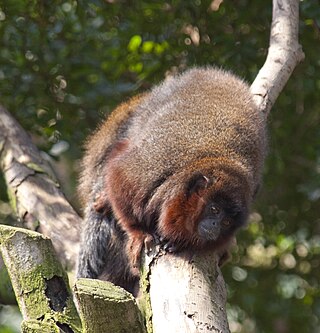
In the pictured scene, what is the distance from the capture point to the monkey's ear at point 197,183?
3.35 meters

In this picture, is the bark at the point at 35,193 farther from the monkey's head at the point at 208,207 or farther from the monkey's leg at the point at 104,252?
the monkey's head at the point at 208,207

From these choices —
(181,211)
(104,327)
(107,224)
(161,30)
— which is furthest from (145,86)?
(104,327)

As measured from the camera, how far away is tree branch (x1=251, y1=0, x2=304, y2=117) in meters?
3.81

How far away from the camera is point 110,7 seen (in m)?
4.78

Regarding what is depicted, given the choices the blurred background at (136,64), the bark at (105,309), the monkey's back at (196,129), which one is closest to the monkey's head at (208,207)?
the monkey's back at (196,129)

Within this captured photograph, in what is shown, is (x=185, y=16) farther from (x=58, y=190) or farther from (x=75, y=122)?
(x=58, y=190)

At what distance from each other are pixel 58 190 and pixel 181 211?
100 cm

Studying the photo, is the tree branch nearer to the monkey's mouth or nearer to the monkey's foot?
the monkey's mouth

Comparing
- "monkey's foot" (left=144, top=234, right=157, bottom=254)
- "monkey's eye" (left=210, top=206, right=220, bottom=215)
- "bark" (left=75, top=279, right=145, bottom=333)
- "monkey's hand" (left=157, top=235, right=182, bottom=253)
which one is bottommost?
"monkey's foot" (left=144, top=234, right=157, bottom=254)

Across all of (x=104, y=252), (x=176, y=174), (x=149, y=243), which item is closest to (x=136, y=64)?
(x=104, y=252)

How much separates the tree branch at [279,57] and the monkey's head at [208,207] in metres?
0.59

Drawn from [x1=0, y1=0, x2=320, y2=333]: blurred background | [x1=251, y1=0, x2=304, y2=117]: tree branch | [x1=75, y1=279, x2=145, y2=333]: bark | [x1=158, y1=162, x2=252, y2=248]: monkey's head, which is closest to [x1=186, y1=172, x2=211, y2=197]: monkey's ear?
[x1=158, y1=162, x2=252, y2=248]: monkey's head

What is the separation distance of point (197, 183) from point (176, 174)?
4.8 inches

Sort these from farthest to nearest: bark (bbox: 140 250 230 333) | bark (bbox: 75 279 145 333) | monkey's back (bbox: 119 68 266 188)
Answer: monkey's back (bbox: 119 68 266 188) → bark (bbox: 140 250 230 333) → bark (bbox: 75 279 145 333)
